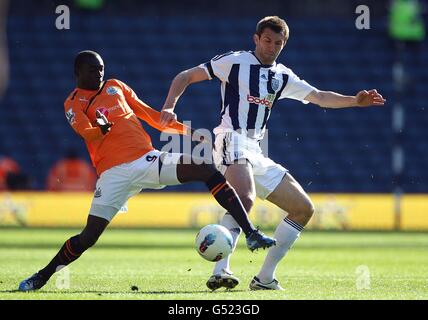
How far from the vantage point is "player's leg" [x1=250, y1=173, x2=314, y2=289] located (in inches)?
308

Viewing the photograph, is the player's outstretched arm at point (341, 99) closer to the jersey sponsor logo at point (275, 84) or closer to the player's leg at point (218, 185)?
the jersey sponsor logo at point (275, 84)

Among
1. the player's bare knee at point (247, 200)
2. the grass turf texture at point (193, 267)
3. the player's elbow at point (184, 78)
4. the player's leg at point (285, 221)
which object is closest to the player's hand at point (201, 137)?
the player's elbow at point (184, 78)

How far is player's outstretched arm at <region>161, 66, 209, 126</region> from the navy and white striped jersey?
93mm

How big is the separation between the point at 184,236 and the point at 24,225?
357 cm

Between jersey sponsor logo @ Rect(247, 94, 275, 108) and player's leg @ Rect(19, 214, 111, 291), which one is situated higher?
jersey sponsor logo @ Rect(247, 94, 275, 108)

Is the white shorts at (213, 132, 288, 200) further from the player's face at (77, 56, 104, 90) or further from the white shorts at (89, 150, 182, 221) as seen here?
the player's face at (77, 56, 104, 90)

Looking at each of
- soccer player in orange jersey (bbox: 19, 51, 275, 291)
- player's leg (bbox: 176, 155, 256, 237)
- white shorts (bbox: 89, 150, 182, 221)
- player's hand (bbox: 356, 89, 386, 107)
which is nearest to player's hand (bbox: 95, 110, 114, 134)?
soccer player in orange jersey (bbox: 19, 51, 275, 291)

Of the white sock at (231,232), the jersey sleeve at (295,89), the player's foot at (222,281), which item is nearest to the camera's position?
the player's foot at (222,281)

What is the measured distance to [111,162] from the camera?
757 cm

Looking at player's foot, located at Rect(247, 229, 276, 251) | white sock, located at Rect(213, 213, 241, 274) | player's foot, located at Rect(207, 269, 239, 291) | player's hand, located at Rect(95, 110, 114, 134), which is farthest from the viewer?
white sock, located at Rect(213, 213, 241, 274)

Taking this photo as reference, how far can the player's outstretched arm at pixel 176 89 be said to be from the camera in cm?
737

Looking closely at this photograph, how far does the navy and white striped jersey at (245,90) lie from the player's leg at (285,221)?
0.47 m

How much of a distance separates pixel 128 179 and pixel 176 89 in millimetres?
774
